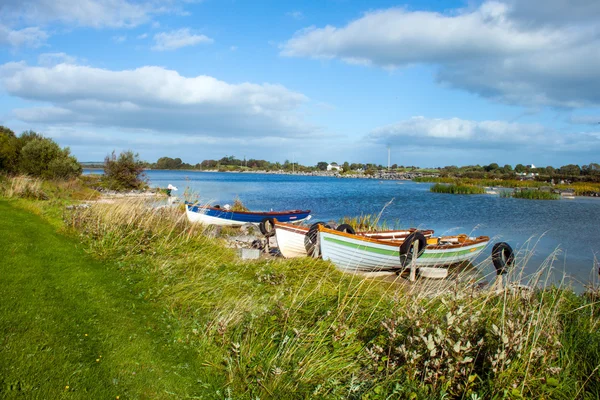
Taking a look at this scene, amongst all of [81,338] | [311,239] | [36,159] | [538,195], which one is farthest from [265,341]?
[538,195]

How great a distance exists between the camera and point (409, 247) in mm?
12945

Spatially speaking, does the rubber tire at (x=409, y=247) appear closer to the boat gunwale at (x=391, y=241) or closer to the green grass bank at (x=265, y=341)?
the boat gunwale at (x=391, y=241)

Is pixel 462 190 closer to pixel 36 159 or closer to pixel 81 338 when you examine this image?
pixel 36 159

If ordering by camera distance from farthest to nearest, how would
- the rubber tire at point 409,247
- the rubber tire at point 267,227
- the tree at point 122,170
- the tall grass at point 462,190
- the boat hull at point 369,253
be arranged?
the tall grass at point 462,190 < the tree at point 122,170 < the rubber tire at point 267,227 < the rubber tire at point 409,247 < the boat hull at point 369,253

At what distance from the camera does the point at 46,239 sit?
9.48 meters

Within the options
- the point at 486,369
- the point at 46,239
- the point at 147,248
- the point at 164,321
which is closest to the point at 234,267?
the point at 147,248

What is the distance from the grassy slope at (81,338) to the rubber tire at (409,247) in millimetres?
8334

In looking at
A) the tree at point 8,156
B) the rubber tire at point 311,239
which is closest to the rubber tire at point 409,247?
the rubber tire at point 311,239

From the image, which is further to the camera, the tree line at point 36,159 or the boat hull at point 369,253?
the tree line at point 36,159

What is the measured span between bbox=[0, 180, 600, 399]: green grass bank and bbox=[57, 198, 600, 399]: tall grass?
0.02 meters

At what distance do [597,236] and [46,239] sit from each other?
2732 centimetres

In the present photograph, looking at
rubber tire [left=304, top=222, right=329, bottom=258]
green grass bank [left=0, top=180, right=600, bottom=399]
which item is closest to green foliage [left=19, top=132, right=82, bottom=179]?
rubber tire [left=304, top=222, right=329, bottom=258]

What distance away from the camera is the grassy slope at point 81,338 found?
14.3 feet

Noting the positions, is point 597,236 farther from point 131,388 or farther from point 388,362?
point 131,388
